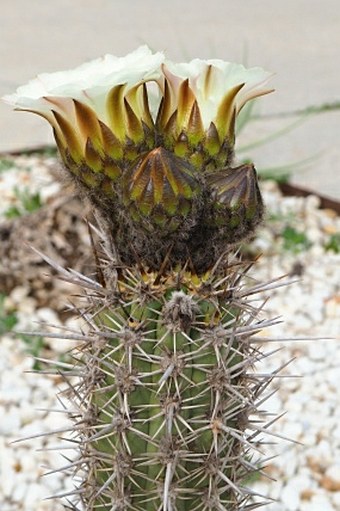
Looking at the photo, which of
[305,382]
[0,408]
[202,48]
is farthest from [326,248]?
[202,48]

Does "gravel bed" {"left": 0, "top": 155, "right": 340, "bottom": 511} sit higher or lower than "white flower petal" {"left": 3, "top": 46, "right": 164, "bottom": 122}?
lower

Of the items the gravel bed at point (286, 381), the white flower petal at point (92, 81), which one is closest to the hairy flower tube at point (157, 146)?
the white flower petal at point (92, 81)

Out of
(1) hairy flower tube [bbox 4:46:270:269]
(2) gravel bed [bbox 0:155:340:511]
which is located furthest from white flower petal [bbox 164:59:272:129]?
(2) gravel bed [bbox 0:155:340:511]

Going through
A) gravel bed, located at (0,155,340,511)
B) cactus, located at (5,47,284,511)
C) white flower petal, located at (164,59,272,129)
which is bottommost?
gravel bed, located at (0,155,340,511)

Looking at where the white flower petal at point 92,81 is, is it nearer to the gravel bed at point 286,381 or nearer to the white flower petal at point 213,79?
the white flower petal at point 213,79

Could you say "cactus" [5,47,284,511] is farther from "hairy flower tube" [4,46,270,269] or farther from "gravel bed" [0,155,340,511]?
"gravel bed" [0,155,340,511]

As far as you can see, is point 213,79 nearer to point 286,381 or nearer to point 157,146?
point 157,146

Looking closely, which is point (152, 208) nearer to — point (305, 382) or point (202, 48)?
point (305, 382)
